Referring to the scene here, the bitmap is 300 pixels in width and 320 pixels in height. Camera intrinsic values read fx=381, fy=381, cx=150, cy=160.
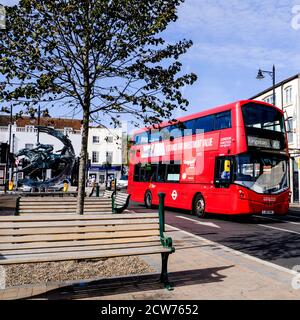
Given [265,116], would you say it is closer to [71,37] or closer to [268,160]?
[268,160]

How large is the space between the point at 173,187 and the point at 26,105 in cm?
1181

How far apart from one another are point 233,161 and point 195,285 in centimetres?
889

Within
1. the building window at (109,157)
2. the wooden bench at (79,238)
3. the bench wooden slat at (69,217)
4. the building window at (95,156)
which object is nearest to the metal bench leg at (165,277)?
the wooden bench at (79,238)

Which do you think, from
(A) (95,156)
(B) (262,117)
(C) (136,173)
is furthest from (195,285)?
(A) (95,156)

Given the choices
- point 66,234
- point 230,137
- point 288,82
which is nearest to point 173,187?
point 230,137

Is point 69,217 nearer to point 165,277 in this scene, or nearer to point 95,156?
point 165,277

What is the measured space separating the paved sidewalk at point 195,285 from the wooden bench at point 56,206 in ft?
8.41

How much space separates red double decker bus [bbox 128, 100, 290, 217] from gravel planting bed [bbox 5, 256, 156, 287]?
21.4 feet

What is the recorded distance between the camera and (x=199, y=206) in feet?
51.9

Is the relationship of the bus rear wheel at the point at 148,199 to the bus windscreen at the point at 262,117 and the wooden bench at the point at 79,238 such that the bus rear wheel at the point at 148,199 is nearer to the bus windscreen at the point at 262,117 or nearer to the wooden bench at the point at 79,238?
the bus windscreen at the point at 262,117

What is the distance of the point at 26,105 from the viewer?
6.54 m

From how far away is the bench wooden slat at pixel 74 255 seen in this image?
4578 millimetres

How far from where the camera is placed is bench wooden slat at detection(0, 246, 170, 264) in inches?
180

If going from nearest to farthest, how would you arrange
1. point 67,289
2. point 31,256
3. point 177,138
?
1. point 31,256
2. point 67,289
3. point 177,138
